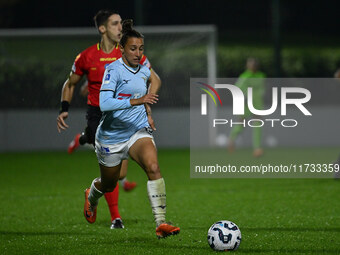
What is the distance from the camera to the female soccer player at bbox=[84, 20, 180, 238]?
658 centimetres

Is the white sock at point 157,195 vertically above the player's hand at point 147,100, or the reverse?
the player's hand at point 147,100

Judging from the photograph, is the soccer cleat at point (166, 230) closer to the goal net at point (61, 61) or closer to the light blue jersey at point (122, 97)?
the light blue jersey at point (122, 97)

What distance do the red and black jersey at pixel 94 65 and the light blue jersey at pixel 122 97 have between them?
3.45 feet

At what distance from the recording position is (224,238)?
20.5 feet

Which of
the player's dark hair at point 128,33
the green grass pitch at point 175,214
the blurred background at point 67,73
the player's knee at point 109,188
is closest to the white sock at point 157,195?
the green grass pitch at point 175,214

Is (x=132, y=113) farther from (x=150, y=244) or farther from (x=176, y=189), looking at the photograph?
(x=176, y=189)

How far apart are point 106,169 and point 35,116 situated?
11.6m

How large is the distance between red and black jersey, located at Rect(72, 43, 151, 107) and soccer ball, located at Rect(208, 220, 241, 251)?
229 cm

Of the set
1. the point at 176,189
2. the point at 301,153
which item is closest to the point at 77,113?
the point at 301,153

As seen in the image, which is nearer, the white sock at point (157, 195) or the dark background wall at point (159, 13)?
the white sock at point (157, 195)

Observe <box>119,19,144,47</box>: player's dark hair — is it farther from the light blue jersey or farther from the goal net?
the goal net

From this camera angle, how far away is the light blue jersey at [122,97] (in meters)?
6.63

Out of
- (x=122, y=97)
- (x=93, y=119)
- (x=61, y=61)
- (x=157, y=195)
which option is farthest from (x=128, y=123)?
(x=61, y=61)

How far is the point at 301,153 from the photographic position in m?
17.6
